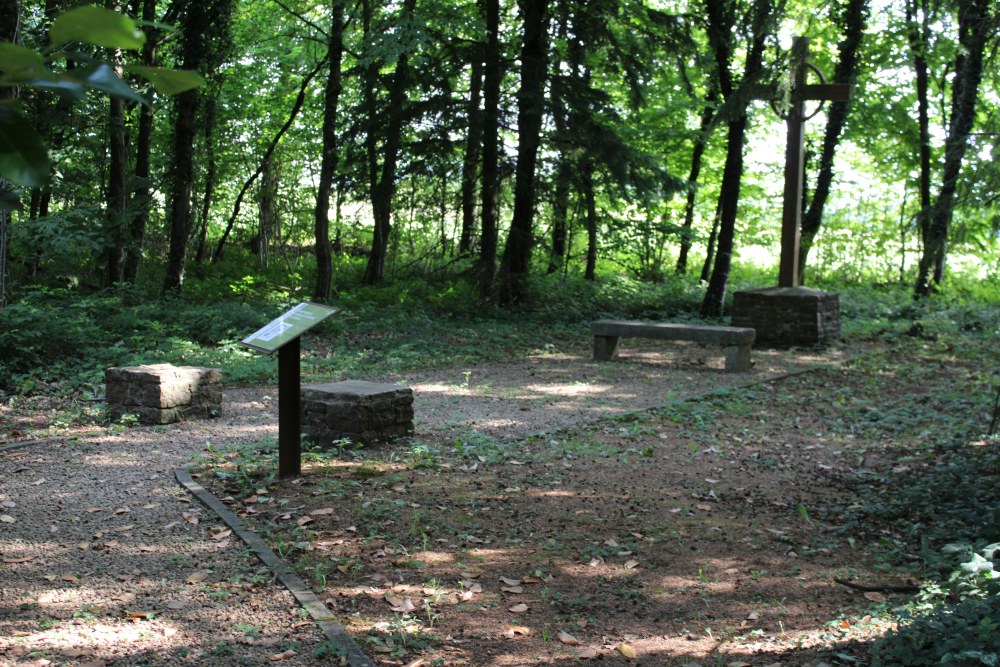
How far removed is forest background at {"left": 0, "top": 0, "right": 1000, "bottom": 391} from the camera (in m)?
12.2

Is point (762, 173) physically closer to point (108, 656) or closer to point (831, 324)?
point (831, 324)

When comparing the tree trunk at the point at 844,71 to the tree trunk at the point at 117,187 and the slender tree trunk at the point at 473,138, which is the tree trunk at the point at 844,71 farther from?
the tree trunk at the point at 117,187

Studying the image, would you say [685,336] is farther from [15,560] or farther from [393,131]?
[15,560]

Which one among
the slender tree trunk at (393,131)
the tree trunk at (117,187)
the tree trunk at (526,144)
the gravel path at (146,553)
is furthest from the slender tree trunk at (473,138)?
the gravel path at (146,553)

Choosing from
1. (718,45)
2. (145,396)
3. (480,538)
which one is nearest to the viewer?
(480,538)

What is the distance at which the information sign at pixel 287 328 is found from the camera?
5.55 m

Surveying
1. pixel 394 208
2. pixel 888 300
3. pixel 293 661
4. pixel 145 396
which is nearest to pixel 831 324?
pixel 888 300

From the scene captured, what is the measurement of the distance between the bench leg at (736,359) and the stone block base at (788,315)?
2.38 m

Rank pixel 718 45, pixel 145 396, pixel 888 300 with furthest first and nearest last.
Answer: pixel 888 300, pixel 718 45, pixel 145 396

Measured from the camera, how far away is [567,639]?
3.76 meters

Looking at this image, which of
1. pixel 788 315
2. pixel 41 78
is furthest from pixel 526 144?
pixel 41 78

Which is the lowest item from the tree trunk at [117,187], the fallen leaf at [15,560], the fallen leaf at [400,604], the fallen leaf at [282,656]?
the fallen leaf at [282,656]

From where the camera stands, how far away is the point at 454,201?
51.5 ft

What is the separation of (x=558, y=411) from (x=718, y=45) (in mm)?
9490
